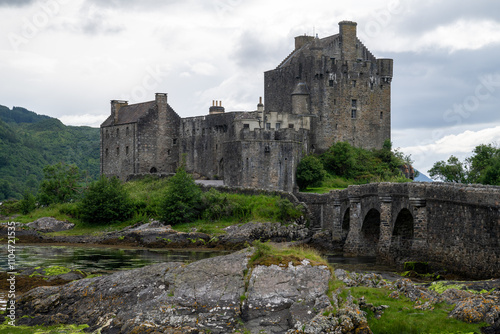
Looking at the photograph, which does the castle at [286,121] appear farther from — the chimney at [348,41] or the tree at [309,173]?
the tree at [309,173]

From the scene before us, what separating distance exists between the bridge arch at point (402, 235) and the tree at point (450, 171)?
91.3 feet

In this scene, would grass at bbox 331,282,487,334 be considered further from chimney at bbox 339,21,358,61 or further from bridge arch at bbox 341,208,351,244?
chimney at bbox 339,21,358,61

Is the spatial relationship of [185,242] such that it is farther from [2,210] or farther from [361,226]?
[2,210]

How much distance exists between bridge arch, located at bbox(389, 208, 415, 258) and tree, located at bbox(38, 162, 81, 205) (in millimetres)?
33684

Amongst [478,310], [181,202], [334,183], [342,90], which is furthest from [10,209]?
[478,310]

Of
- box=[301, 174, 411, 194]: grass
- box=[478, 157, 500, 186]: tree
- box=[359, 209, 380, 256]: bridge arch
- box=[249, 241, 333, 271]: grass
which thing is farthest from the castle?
box=[249, 241, 333, 271]: grass

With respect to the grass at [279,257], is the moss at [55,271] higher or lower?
lower

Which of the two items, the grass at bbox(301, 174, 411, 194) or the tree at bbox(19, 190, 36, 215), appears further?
the tree at bbox(19, 190, 36, 215)

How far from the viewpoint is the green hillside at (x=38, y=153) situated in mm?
91994

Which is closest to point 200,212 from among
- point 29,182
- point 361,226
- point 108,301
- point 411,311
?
point 361,226

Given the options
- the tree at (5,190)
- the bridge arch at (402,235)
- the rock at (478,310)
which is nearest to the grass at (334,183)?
the bridge arch at (402,235)

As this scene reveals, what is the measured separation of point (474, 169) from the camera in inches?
2308

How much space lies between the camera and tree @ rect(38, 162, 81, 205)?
58438 mm

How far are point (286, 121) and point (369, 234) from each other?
21.3 meters
